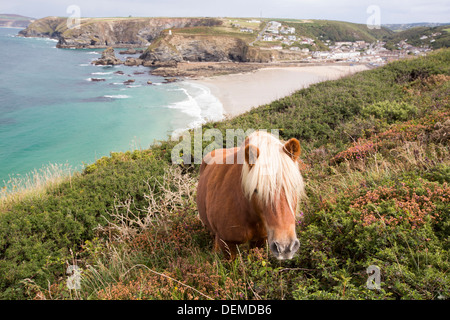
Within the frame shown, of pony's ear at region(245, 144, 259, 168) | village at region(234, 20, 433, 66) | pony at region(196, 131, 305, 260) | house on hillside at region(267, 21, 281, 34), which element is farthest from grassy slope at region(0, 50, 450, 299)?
house on hillside at region(267, 21, 281, 34)

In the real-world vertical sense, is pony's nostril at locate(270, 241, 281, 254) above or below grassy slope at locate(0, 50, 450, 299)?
above

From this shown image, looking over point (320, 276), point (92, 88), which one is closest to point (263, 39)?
point (92, 88)

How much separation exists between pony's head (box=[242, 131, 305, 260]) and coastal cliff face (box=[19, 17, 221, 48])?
387ft

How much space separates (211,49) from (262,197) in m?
83.4

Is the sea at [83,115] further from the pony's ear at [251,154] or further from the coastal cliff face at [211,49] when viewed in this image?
the coastal cliff face at [211,49]

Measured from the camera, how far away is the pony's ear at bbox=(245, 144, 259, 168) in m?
2.25

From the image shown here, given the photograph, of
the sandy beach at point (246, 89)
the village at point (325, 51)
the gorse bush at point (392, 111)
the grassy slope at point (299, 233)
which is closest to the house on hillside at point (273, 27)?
the village at point (325, 51)

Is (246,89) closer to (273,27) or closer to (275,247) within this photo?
(275,247)

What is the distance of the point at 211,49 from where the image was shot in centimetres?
7800

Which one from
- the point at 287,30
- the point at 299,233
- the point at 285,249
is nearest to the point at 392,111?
the point at 299,233

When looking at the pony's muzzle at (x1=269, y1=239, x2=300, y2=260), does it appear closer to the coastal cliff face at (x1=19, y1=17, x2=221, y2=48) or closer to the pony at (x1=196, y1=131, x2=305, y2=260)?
the pony at (x1=196, y1=131, x2=305, y2=260)

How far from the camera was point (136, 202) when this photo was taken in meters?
6.53

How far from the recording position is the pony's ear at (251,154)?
7.37 feet
